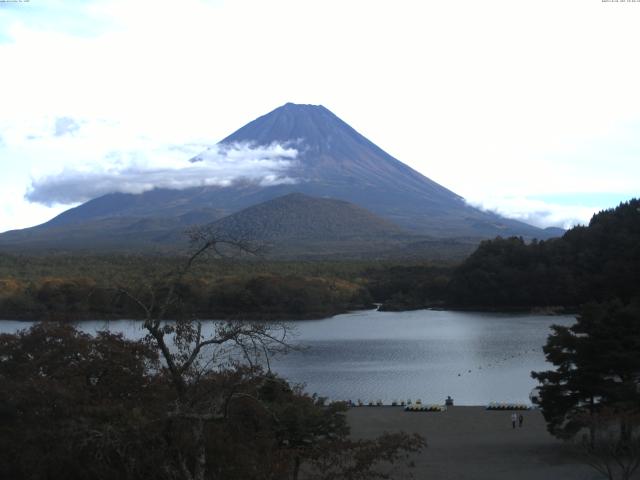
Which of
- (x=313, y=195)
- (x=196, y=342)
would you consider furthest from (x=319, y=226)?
(x=196, y=342)

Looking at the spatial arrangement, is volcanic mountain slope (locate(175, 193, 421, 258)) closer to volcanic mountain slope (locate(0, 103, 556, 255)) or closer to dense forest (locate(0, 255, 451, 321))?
volcanic mountain slope (locate(0, 103, 556, 255))

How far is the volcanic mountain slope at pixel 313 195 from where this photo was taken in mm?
91000

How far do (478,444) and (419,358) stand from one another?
11.9m

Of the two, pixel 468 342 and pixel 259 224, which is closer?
pixel 468 342

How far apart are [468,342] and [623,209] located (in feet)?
61.5

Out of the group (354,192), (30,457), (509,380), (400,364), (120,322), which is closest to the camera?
(30,457)

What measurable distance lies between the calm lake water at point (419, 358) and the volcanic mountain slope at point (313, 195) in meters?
52.7

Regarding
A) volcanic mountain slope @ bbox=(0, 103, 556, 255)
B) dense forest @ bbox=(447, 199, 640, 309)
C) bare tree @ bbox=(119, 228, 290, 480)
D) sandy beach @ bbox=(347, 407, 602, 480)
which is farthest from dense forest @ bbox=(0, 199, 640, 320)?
volcanic mountain slope @ bbox=(0, 103, 556, 255)

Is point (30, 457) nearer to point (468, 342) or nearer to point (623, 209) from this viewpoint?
point (468, 342)

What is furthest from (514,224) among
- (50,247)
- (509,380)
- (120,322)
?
(509,380)

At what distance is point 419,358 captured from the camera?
25094 millimetres

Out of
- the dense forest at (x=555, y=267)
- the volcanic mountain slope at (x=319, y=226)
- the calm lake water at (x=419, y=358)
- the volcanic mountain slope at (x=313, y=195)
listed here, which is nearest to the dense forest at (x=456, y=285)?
the dense forest at (x=555, y=267)

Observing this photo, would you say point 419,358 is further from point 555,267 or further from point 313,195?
point 313,195

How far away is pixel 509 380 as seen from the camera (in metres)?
20.8
